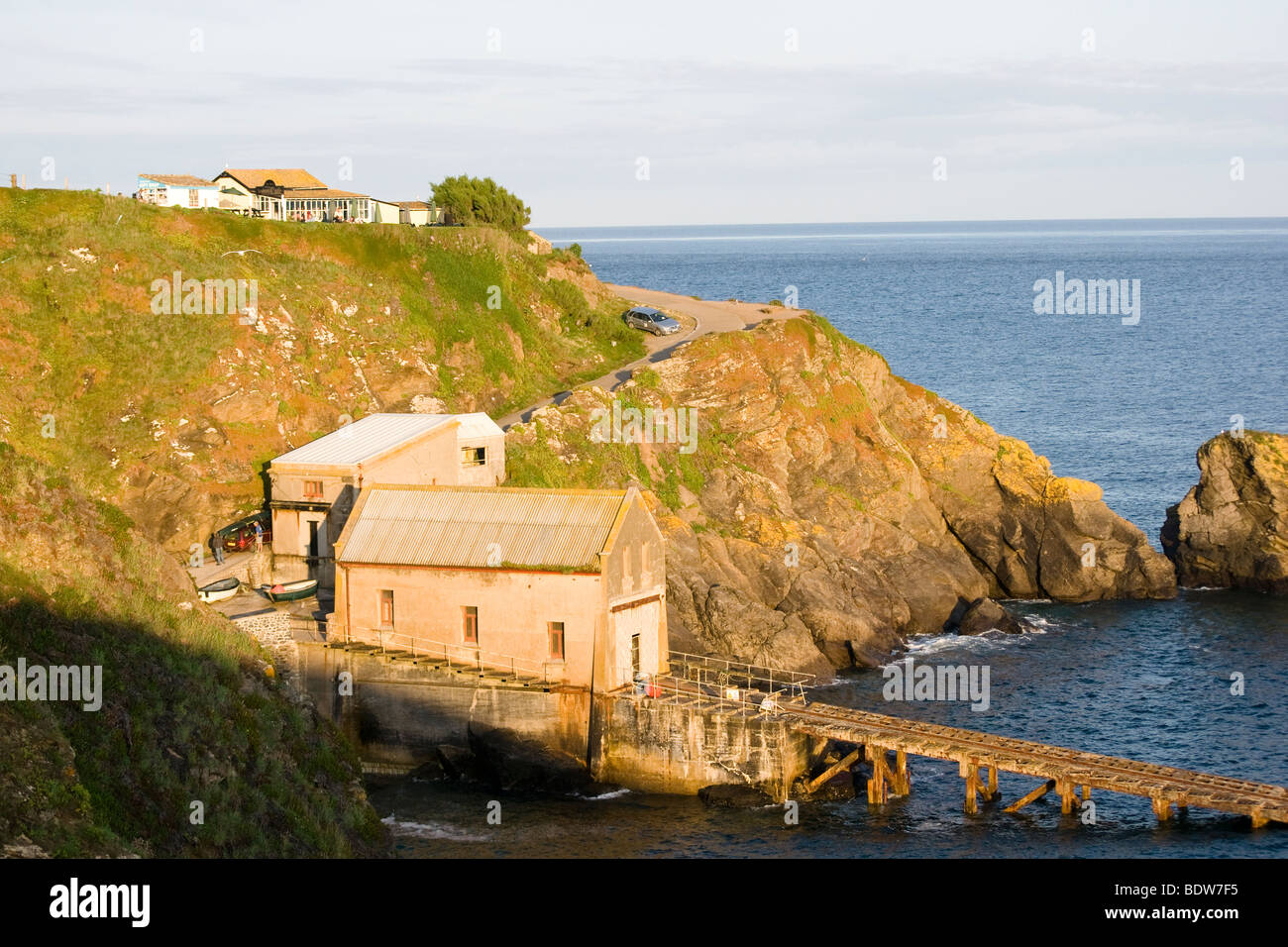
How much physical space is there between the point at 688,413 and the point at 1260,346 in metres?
112

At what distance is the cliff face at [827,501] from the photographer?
68.7 meters

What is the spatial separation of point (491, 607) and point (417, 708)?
4.60 m

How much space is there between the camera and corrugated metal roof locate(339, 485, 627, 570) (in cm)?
5366

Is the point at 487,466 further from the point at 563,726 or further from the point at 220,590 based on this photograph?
the point at 563,726

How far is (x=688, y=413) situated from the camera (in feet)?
258

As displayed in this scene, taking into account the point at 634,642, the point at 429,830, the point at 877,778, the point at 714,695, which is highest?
the point at 634,642

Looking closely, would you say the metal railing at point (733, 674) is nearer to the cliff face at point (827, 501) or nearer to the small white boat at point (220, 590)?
the cliff face at point (827, 501)

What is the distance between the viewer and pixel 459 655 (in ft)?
180

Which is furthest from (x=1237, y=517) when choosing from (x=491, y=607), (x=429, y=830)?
(x=429, y=830)

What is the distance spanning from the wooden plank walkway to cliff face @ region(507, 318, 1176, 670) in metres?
13.3

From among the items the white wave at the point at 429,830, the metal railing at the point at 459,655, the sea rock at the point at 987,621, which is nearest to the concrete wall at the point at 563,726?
the metal railing at the point at 459,655

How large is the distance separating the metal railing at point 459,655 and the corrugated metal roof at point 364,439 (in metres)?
9.71

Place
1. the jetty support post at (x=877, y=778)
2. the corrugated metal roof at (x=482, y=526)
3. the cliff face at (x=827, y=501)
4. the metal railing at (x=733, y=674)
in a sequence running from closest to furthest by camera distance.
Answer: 1. the jetty support post at (x=877, y=778)
2. the corrugated metal roof at (x=482, y=526)
3. the metal railing at (x=733, y=674)
4. the cliff face at (x=827, y=501)

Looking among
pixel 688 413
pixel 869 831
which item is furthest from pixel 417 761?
pixel 688 413
